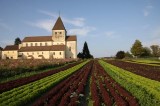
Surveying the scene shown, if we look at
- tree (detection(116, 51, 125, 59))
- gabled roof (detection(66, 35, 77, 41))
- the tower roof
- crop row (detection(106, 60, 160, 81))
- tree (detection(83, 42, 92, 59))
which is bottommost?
crop row (detection(106, 60, 160, 81))

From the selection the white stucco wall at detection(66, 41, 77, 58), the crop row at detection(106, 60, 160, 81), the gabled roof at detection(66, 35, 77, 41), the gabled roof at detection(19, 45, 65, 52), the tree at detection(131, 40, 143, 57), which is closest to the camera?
the crop row at detection(106, 60, 160, 81)

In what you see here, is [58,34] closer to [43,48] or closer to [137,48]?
[43,48]

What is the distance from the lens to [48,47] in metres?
96.6

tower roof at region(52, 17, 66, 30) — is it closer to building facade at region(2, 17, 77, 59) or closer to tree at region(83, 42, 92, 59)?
building facade at region(2, 17, 77, 59)

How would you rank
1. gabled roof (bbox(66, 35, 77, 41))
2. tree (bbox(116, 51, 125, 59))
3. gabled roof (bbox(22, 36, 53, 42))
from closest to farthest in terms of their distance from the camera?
tree (bbox(116, 51, 125, 59)), gabled roof (bbox(66, 35, 77, 41)), gabled roof (bbox(22, 36, 53, 42))

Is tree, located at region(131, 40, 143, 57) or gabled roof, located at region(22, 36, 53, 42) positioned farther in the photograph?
gabled roof, located at region(22, 36, 53, 42)

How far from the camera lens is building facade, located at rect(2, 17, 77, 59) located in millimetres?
94269

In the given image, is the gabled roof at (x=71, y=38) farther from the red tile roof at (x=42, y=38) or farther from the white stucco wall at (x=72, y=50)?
the white stucco wall at (x=72, y=50)

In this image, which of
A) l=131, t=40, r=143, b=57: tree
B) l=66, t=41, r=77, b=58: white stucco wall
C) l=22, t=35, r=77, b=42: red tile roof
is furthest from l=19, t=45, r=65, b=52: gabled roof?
l=131, t=40, r=143, b=57: tree

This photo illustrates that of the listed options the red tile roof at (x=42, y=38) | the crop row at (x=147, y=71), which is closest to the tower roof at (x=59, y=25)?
the red tile roof at (x=42, y=38)

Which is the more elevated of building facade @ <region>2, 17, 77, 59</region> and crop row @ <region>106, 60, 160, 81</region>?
building facade @ <region>2, 17, 77, 59</region>

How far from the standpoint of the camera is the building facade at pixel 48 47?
3711 inches

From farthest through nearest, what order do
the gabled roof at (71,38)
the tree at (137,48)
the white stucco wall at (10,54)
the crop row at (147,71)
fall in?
the tree at (137,48) → the gabled roof at (71,38) → the white stucco wall at (10,54) → the crop row at (147,71)

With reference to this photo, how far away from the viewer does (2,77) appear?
22031 mm
